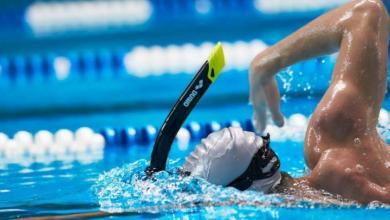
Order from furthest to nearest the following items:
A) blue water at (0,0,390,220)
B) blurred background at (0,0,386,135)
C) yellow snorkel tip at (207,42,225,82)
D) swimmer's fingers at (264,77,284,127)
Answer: blurred background at (0,0,386,135) < swimmer's fingers at (264,77,284,127) < blue water at (0,0,390,220) < yellow snorkel tip at (207,42,225,82)

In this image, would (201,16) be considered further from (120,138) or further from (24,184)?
(24,184)

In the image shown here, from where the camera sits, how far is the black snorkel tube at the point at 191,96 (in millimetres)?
2115

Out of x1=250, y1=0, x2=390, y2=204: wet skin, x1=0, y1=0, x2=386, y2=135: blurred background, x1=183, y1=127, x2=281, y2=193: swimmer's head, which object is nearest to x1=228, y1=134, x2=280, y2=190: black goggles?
x1=183, y1=127, x2=281, y2=193: swimmer's head

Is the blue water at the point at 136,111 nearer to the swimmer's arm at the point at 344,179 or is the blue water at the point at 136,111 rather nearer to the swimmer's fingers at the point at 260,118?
the swimmer's arm at the point at 344,179

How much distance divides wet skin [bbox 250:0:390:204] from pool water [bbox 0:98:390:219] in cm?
9

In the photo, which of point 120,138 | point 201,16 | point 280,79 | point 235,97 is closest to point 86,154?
point 120,138

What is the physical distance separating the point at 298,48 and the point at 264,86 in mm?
164

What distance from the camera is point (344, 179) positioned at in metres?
2.12

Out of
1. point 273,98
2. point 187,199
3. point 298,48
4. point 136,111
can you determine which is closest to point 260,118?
point 273,98

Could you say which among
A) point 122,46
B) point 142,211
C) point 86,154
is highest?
point 122,46

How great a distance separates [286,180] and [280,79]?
78.2 inches

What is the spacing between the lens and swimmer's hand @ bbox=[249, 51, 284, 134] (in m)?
2.43

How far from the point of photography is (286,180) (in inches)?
87.0

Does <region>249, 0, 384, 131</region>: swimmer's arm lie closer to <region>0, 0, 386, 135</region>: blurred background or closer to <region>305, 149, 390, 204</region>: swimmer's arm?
<region>305, 149, 390, 204</region>: swimmer's arm
